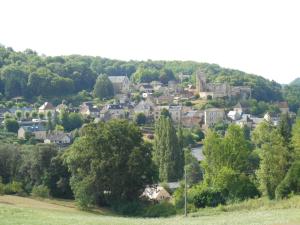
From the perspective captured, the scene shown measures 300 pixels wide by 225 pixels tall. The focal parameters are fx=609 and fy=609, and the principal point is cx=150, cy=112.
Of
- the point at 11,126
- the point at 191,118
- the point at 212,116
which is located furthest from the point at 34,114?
the point at 212,116

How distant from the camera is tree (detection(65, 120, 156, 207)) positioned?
43094 mm

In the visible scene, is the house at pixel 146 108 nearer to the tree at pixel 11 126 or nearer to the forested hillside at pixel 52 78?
the forested hillside at pixel 52 78

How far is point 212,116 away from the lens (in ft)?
407

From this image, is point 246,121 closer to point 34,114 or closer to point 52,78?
point 34,114

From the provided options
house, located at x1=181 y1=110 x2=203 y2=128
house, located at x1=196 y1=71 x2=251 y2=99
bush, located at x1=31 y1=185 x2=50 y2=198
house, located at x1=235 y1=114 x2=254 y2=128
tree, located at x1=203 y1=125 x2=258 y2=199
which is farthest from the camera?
house, located at x1=196 y1=71 x2=251 y2=99

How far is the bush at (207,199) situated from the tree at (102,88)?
104725 millimetres

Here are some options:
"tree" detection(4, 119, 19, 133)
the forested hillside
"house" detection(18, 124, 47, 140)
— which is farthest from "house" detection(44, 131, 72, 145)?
the forested hillside

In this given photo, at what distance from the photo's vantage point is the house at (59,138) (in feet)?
310

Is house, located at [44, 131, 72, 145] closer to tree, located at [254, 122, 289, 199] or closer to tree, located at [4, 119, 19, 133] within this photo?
tree, located at [4, 119, 19, 133]

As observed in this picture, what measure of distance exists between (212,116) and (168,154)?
63311 mm

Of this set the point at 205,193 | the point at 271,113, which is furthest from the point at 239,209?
the point at 271,113

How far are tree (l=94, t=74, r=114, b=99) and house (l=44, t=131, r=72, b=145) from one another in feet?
154

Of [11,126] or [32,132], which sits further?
[11,126]

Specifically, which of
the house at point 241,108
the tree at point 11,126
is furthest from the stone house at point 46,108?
the house at point 241,108
